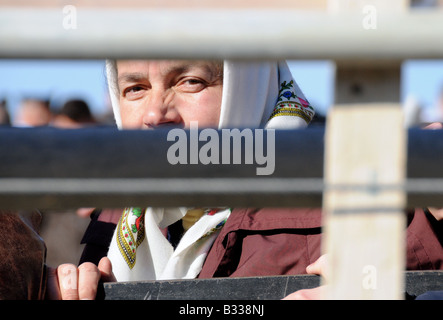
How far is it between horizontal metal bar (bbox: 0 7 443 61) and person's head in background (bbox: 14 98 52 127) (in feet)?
17.2

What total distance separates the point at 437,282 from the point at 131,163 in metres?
0.92

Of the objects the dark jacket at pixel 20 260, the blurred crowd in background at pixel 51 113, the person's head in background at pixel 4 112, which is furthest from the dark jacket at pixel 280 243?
the blurred crowd in background at pixel 51 113

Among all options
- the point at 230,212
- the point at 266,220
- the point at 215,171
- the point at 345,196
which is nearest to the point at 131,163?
the point at 215,171

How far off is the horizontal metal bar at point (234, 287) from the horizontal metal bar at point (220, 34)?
2.74 ft

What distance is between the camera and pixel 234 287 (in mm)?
1485

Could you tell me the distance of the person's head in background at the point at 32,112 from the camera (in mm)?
5910

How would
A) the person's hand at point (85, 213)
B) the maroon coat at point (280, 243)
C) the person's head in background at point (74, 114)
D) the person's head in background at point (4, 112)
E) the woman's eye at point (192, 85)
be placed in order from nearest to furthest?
the maroon coat at point (280, 243) → the woman's eye at point (192, 85) → the person's hand at point (85, 213) → the person's head in background at point (4, 112) → the person's head in background at point (74, 114)

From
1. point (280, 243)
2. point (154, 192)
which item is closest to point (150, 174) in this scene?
point (154, 192)

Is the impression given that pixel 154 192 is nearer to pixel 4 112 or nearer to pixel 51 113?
pixel 4 112

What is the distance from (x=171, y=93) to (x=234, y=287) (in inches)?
33.6

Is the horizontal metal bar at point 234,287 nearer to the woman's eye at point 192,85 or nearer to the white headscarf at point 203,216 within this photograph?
the white headscarf at point 203,216

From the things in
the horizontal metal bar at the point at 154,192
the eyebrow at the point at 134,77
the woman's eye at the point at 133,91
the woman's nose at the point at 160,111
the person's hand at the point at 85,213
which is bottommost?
the person's hand at the point at 85,213

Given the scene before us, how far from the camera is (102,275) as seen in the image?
1.72m

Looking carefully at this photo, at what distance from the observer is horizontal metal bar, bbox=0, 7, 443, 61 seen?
716mm
